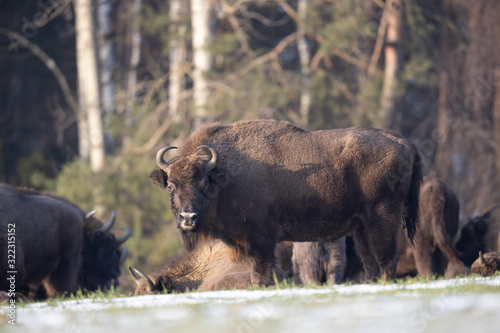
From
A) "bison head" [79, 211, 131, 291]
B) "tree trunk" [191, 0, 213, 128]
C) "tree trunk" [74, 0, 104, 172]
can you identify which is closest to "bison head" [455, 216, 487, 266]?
"bison head" [79, 211, 131, 291]

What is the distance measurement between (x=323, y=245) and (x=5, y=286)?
4445mm

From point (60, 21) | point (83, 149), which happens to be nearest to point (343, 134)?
point (83, 149)

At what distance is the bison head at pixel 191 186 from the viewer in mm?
8016

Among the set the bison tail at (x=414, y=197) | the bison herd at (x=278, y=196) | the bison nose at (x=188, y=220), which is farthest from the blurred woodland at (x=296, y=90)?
the bison nose at (x=188, y=220)

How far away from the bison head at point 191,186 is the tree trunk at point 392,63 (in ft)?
44.9

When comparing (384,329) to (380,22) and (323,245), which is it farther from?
(380,22)

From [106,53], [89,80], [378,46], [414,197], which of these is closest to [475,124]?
[378,46]

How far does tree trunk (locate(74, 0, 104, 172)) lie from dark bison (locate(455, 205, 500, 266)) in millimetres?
13372

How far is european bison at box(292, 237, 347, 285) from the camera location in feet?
33.4

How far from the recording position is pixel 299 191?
8.48m

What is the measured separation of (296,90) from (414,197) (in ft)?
46.0

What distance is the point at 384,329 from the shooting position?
5004 mm

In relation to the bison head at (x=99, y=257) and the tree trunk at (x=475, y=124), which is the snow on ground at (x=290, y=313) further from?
the tree trunk at (x=475, y=124)

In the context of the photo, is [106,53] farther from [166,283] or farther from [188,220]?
[188,220]
